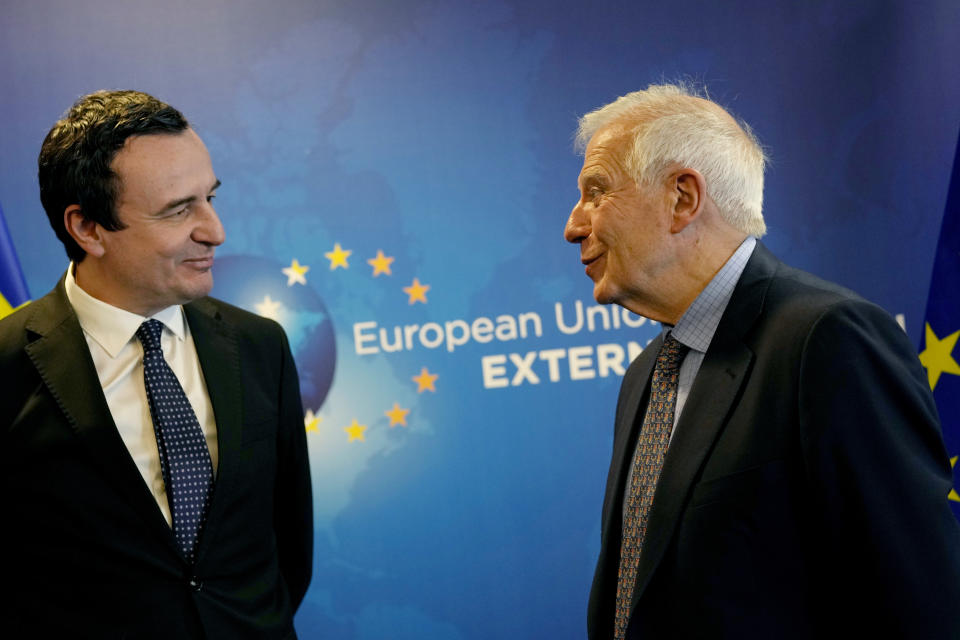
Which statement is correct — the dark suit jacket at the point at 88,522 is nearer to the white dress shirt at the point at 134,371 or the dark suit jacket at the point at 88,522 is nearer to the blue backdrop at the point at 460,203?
the white dress shirt at the point at 134,371

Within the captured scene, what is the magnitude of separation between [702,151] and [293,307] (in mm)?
1781

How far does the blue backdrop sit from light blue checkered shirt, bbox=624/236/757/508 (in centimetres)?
155

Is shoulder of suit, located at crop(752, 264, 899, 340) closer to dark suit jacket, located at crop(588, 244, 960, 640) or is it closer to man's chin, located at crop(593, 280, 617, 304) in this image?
dark suit jacket, located at crop(588, 244, 960, 640)

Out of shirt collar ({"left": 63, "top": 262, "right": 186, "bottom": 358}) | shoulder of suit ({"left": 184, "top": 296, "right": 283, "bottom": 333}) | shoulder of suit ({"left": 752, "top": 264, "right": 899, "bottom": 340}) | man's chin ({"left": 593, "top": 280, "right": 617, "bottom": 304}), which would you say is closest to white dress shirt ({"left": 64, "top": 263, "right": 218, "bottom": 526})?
shirt collar ({"left": 63, "top": 262, "right": 186, "bottom": 358})

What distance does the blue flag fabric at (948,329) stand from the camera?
264 centimetres

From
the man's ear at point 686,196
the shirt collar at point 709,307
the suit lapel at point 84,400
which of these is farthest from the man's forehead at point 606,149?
the suit lapel at point 84,400

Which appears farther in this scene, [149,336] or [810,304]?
[149,336]

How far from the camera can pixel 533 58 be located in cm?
307

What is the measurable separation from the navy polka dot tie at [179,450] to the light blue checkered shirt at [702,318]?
87 centimetres

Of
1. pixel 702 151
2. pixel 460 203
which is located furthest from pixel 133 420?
pixel 460 203

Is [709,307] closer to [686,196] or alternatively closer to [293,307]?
[686,196]

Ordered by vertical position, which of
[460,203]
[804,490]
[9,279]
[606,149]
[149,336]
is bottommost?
[804,490]

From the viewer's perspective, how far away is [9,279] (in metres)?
2.48

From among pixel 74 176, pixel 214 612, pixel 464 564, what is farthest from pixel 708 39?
pixel 214 612
